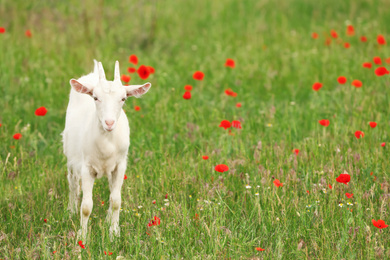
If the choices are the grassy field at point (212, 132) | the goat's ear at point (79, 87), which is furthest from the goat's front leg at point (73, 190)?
the goat's ear at point (79, 87)

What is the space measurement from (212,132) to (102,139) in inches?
84.7

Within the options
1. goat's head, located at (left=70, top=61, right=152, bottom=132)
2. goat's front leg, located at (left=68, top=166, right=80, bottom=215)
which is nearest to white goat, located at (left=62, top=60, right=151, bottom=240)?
goat's head, located at (left=70, top=61, right=152, bottom=132)

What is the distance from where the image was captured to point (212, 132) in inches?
226

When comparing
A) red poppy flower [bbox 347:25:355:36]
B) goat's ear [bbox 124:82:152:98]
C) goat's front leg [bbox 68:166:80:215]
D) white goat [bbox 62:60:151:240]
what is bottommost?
goat's front leg [bbox 68:166:80:215]

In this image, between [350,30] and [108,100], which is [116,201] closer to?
[108,100]

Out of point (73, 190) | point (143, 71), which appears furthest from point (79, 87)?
point (143, 71)

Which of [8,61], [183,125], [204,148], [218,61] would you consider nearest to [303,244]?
[204,148]

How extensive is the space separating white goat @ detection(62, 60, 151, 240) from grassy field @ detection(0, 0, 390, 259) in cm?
21

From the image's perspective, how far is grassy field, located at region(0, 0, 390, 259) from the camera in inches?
150

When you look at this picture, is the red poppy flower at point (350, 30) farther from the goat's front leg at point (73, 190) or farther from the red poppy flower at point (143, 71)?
the goat's front leg at point (73, 190)

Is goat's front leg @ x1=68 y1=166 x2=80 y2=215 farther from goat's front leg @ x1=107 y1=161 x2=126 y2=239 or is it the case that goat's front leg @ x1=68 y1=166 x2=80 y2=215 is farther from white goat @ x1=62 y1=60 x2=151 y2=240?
goat's front leg @ x1=107 y1=161 x2=126 y2=239

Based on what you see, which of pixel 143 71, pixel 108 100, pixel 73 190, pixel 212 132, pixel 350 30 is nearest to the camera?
pixel 108 100

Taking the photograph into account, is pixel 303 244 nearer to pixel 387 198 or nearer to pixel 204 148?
pixel 387 198

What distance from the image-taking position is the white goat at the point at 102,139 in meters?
3.51
